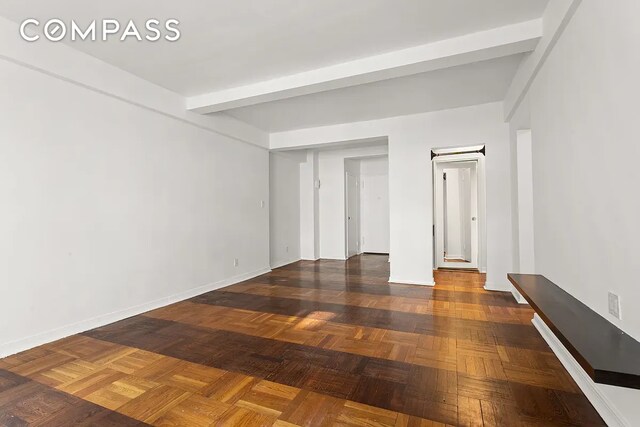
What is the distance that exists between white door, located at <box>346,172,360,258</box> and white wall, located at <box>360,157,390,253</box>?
25 cm

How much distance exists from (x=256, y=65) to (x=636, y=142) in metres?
3.04

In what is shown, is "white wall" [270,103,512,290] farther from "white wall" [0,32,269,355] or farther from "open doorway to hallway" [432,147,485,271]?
"white wall" [0,32,269,355]

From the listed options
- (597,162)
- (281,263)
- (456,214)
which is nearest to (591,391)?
(597,162)

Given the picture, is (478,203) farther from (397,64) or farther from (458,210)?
(397,64)

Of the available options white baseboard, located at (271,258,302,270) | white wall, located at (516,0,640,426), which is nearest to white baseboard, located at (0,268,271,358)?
white baseboard, located at (271,258,302,270)

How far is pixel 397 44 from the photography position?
9.44ft

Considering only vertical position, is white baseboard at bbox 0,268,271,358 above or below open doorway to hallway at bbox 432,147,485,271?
below

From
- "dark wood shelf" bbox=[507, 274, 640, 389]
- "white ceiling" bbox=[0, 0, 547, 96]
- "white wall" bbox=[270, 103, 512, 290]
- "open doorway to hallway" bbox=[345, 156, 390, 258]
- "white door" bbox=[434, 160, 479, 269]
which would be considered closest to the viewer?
"dark wood shelf" bbox=[507, 274, 640, 389]

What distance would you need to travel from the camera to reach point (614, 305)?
5.01ft

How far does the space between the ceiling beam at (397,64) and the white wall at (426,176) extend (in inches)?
69.8

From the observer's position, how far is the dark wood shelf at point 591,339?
43.1 inches

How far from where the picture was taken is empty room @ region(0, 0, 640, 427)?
1.71 metres

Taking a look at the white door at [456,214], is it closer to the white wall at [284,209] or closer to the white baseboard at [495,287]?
the white baseboard at [495,287]

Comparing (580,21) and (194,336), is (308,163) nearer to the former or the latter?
(194,336)
